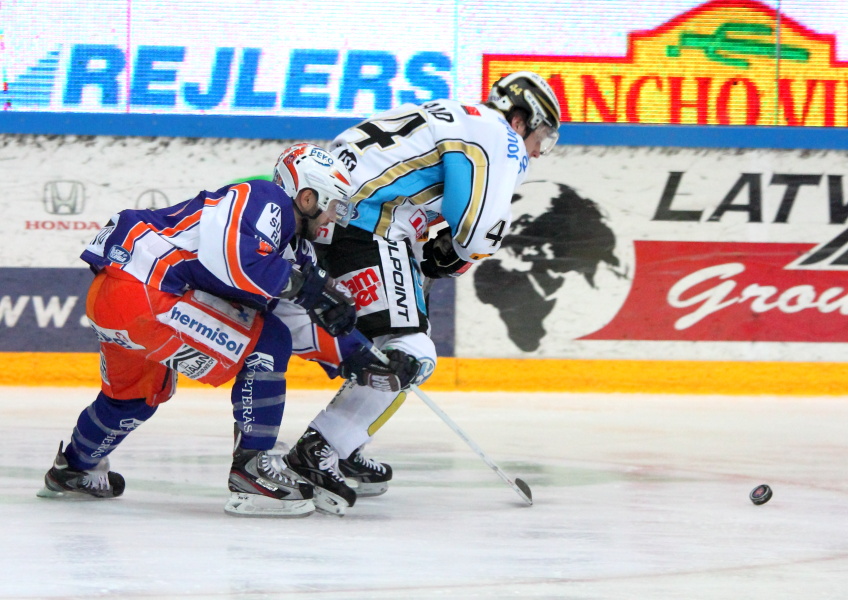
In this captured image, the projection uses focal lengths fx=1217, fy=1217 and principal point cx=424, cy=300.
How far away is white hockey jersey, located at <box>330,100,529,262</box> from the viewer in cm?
333

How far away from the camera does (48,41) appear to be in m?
7.09

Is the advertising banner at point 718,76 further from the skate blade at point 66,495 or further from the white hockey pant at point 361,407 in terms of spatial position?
the skate blade at point 66,495

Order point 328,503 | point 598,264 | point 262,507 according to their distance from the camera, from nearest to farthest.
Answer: point 262,507 → point 328,503 → point 598,264

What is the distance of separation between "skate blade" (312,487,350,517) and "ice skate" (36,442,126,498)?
594 millimetres

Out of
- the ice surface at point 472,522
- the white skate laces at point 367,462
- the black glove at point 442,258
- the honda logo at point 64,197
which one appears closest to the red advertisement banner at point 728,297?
the ice surface at point 472,522

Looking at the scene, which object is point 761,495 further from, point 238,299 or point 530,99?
point 238,299

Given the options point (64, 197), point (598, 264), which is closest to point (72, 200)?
point (64, 197)

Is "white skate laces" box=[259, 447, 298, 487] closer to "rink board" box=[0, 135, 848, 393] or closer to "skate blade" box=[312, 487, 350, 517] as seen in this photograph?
"skate blade" box=[312, 487, 350, 517]

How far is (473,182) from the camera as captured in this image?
10.9 ft

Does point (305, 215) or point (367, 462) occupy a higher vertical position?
point (305, 215)

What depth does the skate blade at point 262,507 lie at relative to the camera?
300 cm

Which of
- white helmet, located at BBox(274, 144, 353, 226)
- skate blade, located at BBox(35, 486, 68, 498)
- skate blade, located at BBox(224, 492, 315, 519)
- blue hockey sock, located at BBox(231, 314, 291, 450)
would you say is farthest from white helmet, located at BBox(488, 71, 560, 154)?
skate blade, located at BBox(35, 486, 68, 498)

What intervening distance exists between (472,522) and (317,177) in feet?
3.06

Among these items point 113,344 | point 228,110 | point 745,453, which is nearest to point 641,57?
point 228,110
